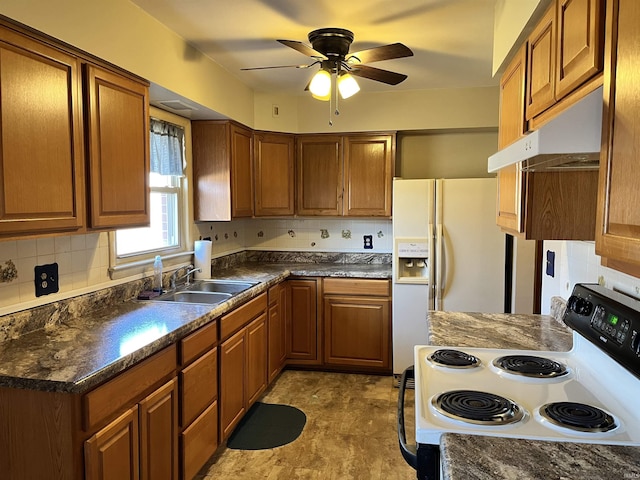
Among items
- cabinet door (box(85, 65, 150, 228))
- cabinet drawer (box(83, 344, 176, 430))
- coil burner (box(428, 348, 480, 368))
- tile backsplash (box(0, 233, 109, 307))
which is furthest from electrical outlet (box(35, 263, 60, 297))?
coil burner (box(428, 348, 480, 368))

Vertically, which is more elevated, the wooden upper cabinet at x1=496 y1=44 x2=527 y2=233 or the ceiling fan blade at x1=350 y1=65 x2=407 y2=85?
the ceiling fan blade at x1=350 y1=65 x2=407 y2=85

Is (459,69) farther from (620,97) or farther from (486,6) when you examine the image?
(620,97)

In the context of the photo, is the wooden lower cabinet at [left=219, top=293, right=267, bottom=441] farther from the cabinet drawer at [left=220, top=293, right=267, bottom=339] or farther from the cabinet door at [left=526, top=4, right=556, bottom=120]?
the cabinet door at [left=526, top=4, right=556, bottom=120]

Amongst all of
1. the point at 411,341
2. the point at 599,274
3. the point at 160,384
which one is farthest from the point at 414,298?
the point at 160,384

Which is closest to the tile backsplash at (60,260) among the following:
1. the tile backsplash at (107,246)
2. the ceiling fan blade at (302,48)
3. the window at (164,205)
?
the tile backsplash at (107,246)

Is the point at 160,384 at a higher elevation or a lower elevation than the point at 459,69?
lower

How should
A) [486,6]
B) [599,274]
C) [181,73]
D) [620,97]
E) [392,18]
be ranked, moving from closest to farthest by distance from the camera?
[620,97] → [599,274] → [486,6] → [392,18] → [181,73]

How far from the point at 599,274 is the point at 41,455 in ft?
6.81

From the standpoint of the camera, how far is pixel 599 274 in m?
1.76

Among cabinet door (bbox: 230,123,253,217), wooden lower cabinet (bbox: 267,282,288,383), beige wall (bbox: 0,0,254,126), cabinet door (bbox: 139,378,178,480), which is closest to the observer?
beige wall (bbox: 0,0,254,126)

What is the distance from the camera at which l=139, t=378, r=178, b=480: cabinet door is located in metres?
1.86

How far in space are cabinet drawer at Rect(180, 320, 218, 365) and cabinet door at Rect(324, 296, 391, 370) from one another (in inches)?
61.0

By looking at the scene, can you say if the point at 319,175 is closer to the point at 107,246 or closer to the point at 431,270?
the point at 431,270

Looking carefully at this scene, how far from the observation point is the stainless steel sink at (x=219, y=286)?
10.5 feet
